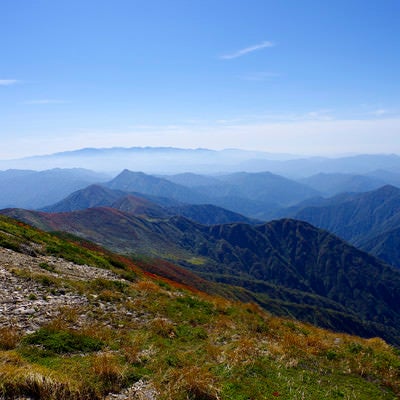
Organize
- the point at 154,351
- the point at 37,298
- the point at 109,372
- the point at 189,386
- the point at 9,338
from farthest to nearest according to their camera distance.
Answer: the point at 37,298 < the point at 154,351 < the point at 9,338 < the point at 109,372 < the point at 189,386

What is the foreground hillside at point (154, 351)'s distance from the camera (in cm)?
912

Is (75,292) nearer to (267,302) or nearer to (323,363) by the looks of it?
(323,363)

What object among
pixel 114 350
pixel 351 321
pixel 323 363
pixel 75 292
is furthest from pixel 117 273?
pixel 351 321

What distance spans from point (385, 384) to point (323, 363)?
7.93 feet

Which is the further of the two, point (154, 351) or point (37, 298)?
point (37, 298)

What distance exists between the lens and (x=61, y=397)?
7871 mm

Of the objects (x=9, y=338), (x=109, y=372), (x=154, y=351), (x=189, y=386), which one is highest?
(x=9, y=338)

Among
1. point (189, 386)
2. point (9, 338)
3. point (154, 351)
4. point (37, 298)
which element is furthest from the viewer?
point (37, 298)

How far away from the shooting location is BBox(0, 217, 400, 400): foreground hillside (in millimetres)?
9117

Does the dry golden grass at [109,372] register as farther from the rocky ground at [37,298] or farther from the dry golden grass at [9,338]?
the dry golden grass at [9,338]

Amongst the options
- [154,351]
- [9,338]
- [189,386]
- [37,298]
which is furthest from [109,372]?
[37,298]

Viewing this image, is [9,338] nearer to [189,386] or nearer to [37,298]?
[37,298]

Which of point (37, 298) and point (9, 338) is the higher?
point (9, 338)

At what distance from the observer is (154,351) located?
12.0m
